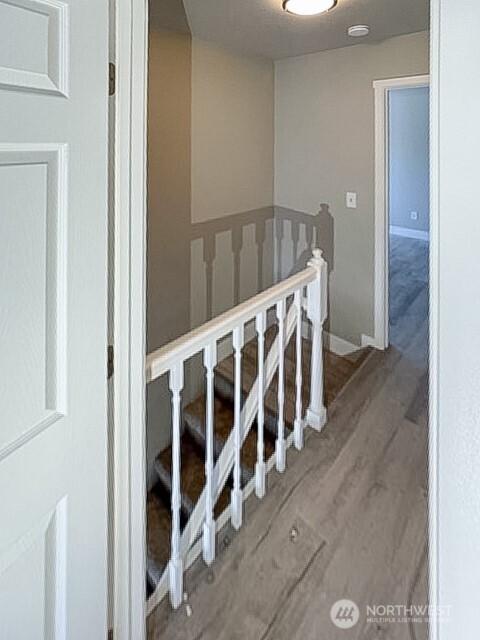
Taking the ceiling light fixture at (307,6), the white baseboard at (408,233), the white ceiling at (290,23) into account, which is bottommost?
the white baseboard at (408,233)

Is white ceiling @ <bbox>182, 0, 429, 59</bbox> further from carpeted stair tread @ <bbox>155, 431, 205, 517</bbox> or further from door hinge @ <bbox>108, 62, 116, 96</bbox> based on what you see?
carpeted stair tread @ <bbox>155, 431, 205, 517</bbox>

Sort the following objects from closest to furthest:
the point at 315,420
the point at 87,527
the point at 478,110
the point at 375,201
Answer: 1. the point at 478,110
2. the point at 87,527
3. the point at 315,420
4. the point at 375,201

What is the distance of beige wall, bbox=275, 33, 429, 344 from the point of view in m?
4.25

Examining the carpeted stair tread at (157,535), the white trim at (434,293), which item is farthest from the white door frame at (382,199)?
the white trim at (434,293)

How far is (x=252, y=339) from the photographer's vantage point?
15.1ft

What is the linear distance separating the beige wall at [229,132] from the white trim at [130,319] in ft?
8.94

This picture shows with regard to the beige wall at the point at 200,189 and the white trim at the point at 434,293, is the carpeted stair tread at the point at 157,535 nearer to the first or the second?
the beige wall at the point at 200,189

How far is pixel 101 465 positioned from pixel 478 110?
40.0 inches

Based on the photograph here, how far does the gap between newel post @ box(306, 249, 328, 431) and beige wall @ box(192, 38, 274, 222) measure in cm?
141

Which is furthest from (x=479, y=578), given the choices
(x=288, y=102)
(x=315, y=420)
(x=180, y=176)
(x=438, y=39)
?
(x=288, y=102)

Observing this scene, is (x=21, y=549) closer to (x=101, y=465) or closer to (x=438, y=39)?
(x=101, y=465)

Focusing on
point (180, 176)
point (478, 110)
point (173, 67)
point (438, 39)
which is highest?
point (173, 67)

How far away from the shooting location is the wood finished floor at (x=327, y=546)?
185cm
